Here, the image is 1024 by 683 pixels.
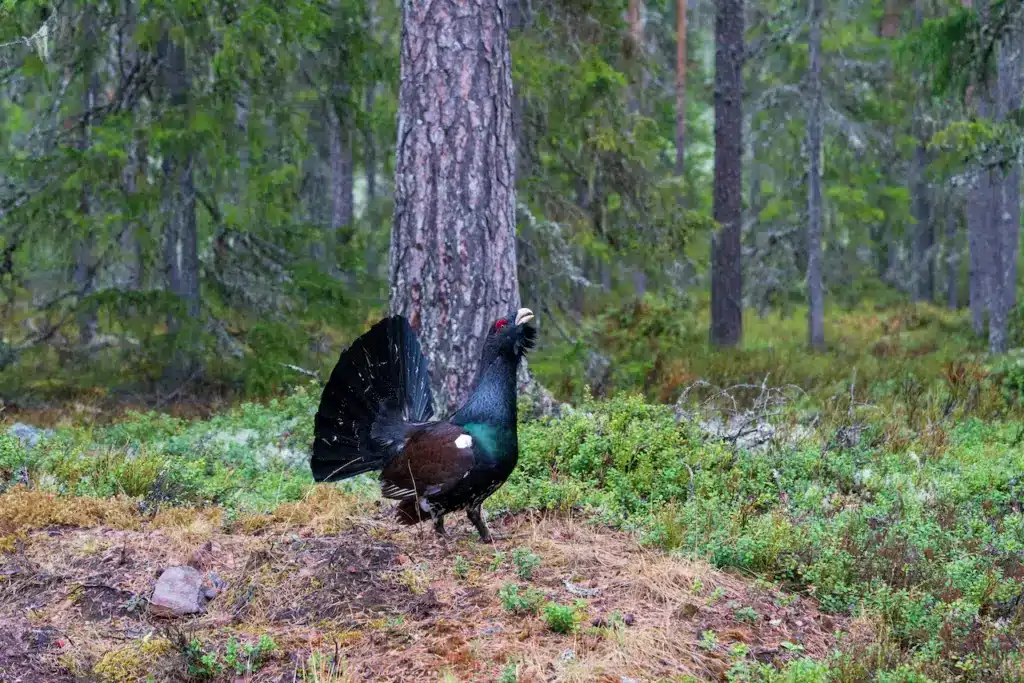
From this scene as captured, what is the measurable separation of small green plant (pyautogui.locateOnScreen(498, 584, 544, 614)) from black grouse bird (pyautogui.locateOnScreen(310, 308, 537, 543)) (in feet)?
2.19

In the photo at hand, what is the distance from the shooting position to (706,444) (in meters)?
6.85

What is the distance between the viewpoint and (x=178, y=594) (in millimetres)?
4707

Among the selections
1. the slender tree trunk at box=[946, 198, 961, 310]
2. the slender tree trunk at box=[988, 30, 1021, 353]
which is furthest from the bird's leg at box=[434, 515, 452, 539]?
the slender tree trunk at box=[946, 198, 961, 310]

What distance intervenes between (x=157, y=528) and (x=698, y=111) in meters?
33.6

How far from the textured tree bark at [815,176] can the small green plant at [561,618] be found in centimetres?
1485

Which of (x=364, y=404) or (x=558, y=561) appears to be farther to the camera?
(x=364, y=404)

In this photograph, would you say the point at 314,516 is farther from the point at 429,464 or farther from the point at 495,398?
the point at 495,398

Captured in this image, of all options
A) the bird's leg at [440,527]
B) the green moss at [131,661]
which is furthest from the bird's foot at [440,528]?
the green moss at [131,661]

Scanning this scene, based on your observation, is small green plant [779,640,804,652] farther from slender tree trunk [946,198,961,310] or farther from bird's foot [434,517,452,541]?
slender tree trunk [946,198,961,310]

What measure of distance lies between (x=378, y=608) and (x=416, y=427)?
1.32 m

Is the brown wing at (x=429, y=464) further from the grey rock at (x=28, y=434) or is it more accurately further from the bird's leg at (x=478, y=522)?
the grey rock at (x=28, y=434)

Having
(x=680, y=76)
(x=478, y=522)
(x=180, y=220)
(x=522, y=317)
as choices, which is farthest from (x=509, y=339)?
(x=680, y=76)

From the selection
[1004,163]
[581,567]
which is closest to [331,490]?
[581,567]

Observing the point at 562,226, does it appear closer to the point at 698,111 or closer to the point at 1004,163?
the point at 1004,163
